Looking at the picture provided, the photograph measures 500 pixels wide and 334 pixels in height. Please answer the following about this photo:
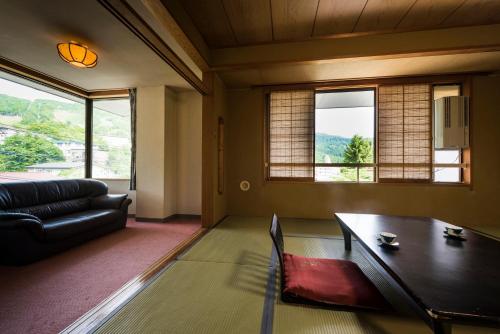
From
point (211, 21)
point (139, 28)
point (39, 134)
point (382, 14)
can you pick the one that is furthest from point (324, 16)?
point (39, 134)

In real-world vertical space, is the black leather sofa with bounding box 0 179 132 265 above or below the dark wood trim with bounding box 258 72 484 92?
below

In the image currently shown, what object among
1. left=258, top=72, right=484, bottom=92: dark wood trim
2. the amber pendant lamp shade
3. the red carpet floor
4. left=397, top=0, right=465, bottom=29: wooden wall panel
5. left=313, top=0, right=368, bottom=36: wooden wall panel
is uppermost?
left=397, top=0, right=465, bottom=29: wooden wall panel

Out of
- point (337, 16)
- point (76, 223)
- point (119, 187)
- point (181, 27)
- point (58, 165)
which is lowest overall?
point (76, 223)

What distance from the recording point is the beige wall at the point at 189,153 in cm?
406

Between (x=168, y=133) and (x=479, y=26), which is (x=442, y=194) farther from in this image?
(x=168, y=133)

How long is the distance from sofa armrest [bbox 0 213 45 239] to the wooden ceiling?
8.86 feet

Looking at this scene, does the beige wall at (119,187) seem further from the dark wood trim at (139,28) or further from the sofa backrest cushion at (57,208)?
the dark wood trim at (139,28)

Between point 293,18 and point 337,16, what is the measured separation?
489mm

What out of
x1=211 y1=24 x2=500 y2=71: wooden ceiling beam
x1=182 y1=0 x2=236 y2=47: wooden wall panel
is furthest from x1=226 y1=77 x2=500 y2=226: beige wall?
x1=182 y1=0 x2=236 y2=47: wooden wall panel

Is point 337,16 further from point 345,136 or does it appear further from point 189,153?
point 189,153

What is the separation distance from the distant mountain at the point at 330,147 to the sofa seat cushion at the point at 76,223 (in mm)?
3454

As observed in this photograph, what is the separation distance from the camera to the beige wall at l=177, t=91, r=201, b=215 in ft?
13.3

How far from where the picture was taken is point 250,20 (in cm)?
242

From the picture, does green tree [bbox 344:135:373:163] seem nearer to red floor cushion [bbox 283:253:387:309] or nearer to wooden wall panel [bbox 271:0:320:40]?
wooden wall panel [bbox 271:0:320:40]
